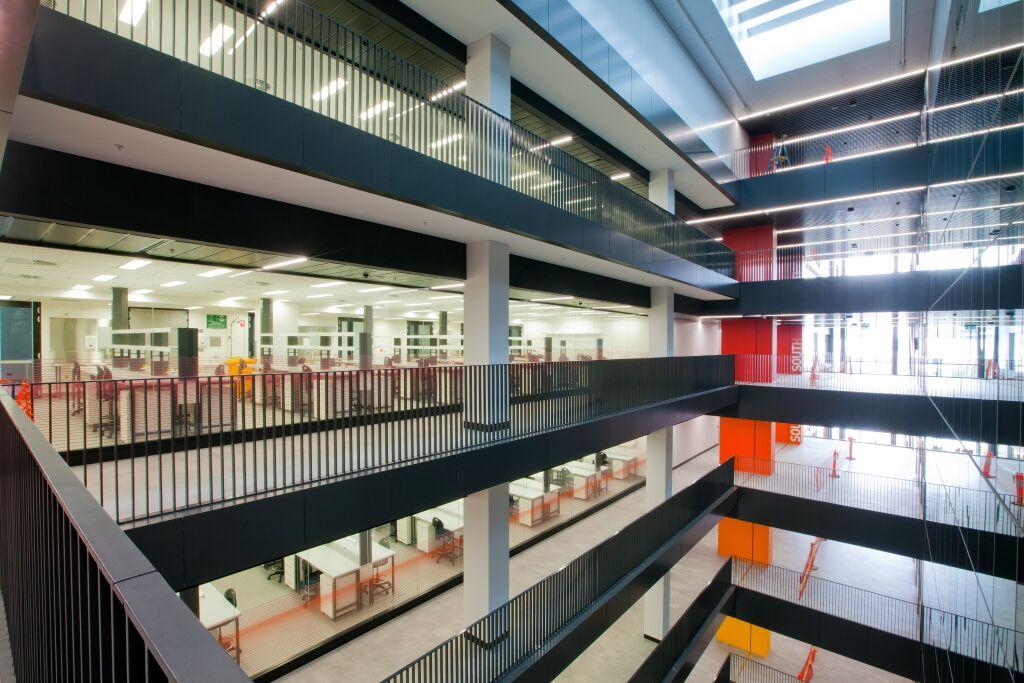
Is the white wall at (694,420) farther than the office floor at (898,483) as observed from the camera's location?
Yes

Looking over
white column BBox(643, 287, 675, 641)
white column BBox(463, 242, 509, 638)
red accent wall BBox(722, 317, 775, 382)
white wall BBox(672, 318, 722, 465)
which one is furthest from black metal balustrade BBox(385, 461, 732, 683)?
white wall BBox(672, 318, 722, 465)

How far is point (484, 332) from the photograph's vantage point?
942cm

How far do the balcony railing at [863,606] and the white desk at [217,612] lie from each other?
44.4 feet

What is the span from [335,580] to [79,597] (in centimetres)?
1213

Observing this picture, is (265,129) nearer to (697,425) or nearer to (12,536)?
(12,536)

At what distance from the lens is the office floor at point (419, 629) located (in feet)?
36.4

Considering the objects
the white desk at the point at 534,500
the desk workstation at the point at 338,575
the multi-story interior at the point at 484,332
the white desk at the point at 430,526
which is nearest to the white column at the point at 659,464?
the multi-story interior at the point at 484,332

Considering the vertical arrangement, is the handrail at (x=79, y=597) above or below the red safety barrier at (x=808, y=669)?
above

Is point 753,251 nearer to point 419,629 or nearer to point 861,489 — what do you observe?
point 861,489

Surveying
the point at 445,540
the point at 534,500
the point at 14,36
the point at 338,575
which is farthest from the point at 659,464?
the point at 14,36

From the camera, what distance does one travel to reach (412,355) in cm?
1159

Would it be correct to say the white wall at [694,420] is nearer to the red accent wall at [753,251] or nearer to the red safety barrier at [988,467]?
the red accent wall at [753,251]

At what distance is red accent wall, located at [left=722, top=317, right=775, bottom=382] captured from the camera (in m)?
20.2

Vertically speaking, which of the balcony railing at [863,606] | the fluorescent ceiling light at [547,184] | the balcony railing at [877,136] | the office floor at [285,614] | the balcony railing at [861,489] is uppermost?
the balcony railing at [877,136]
